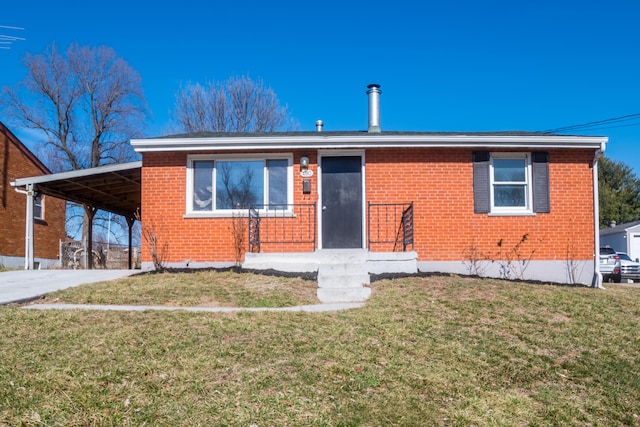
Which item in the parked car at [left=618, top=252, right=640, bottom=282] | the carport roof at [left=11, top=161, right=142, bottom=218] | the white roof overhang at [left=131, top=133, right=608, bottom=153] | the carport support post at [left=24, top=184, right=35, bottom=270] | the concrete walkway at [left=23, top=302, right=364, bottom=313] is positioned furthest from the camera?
the parked car at [left=618, top=252, right=640, bottom=282]

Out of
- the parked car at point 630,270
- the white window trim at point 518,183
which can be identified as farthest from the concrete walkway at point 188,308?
the parked car at point 630,270

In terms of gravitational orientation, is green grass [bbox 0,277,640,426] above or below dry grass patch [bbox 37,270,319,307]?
below

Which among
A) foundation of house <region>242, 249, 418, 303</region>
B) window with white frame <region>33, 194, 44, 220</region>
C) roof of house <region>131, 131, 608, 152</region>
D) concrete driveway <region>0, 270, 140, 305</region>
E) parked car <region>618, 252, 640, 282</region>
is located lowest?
parked car <region>618, 252, 640, 282</region>

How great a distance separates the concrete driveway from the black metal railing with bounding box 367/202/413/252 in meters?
5.11

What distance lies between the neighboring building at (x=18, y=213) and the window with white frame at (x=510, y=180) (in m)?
13.7

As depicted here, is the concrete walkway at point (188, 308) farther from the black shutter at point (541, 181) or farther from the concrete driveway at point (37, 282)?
the black shutter at point (541, 181)

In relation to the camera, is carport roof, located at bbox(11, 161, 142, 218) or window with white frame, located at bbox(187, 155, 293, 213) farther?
carport roof, located at bbox(11, 161, 142, 218)

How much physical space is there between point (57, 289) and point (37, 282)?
57.6 inches

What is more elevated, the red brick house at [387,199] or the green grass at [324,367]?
the red brick house at [387,199]

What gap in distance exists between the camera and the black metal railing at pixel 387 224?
1071 cm

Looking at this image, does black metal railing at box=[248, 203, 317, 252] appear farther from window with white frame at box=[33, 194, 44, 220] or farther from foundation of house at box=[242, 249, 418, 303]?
window with white frame at box=[33, 194, 44, 220]

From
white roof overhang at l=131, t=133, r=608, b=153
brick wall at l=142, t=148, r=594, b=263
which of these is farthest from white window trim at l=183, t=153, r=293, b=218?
white roof overhang at l=131, t=133, r=608, b=153

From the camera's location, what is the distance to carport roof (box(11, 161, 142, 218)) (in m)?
12.3

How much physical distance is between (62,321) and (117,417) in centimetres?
274
